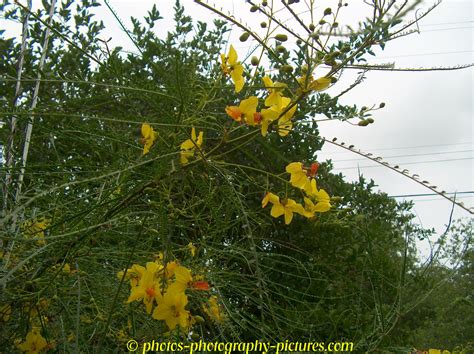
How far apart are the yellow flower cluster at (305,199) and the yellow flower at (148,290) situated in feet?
0.65

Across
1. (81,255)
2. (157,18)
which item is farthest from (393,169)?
(157,18)

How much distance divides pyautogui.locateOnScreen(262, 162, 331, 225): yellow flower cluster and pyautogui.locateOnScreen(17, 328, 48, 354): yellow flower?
0.49 metres

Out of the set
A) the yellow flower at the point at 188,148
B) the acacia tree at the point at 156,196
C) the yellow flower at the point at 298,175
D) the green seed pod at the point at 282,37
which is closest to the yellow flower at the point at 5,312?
the acacia tree at the point at 156,196

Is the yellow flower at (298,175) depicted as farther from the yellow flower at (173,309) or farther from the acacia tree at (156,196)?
the yellow flower at (173,309)

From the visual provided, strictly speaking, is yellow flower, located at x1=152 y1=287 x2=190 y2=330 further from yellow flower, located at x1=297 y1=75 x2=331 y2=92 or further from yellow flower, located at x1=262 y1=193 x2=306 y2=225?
yellow flower, located at x1=297 y1=75 x2=331 y2=92

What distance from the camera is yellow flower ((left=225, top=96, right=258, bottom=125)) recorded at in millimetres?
788

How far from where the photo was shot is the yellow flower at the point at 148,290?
83cm

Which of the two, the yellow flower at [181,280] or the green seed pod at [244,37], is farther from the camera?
the yellow flower at [181,280]

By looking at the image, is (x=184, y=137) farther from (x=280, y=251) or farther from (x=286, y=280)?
(x=286, y=280)

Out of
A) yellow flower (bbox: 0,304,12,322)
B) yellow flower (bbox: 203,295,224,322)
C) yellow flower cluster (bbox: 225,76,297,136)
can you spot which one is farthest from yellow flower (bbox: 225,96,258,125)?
yellow flower (bbox: 0,304,12,322)

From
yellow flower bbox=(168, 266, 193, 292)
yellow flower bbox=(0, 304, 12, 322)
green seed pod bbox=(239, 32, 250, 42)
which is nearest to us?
green seed pod bbox=(239, 32, 250, 42)

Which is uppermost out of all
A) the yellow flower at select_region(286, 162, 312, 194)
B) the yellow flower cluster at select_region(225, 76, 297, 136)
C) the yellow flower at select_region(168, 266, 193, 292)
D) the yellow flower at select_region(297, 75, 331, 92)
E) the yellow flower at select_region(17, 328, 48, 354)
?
the yellow flower at select_region(297, 75, 331, 92)

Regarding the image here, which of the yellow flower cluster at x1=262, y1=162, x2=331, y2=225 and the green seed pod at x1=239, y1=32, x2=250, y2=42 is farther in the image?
the yellow flower cluster at x1=262, y1=162, x2=331, y2=225

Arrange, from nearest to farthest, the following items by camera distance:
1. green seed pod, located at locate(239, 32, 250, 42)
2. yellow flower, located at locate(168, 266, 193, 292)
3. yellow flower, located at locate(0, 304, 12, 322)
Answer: green seed pod, located at locate(239, 32, 250, 42) → yellow flower, located at locate(168, 266, 193, 292) → yellow flower, located at locate(0, 304, 12, 322)
